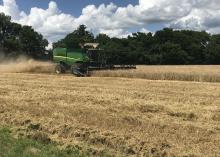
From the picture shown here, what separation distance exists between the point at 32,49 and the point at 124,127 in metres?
67.1

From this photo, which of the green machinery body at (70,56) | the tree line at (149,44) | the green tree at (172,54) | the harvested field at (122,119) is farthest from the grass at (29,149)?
the green tree at (172,54)

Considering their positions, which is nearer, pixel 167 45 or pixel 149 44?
pixel 167 45

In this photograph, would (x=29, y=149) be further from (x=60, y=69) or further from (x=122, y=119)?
(x=60, y=69)

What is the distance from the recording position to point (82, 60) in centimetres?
Answer: 3097

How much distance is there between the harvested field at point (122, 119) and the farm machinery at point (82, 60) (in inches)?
480

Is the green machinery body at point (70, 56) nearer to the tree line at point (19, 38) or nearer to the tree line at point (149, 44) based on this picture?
the tree line at point (149, 44)

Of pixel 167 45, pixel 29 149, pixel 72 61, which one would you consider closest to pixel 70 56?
pixel 72 61

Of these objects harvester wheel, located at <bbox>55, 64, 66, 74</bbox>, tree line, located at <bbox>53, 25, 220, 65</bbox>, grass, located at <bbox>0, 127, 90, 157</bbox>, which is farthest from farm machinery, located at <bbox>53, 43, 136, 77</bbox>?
tree line, located at <bbox>53, 25, 220, 65</bbox>

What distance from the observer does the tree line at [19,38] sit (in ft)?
240

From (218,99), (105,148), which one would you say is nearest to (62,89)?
(218,99)

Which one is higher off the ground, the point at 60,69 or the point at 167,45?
the point at 167,45

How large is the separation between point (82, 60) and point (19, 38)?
156ft

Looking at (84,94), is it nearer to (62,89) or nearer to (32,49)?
(62,89)

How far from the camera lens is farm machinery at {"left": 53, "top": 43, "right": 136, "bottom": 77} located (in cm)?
3041
